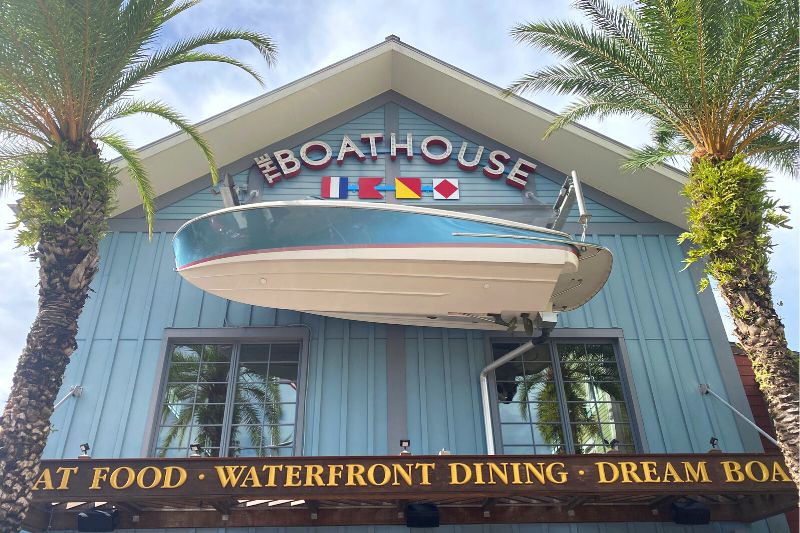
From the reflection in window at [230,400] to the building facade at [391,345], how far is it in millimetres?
22

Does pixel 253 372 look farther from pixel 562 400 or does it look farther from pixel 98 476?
pixel 562 400

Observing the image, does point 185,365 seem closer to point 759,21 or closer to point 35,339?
point 35,339

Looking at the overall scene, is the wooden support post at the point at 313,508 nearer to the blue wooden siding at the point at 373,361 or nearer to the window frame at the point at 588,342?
the blue wooden siding at the point at 373,361

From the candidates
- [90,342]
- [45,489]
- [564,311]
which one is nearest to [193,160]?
[90,342]

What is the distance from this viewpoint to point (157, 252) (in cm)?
1005

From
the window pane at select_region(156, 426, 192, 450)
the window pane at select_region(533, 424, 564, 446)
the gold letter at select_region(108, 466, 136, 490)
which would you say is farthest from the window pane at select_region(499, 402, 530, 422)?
the gold letter at select_region(108, 466, 136, 490)

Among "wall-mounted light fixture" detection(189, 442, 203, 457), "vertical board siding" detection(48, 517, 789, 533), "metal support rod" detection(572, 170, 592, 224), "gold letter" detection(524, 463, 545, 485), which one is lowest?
"vertical board siding" detection(48, 517, 789, 533)

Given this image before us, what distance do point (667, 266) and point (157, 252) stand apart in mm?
8305

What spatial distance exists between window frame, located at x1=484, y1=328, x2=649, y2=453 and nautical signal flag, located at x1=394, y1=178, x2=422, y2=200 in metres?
2.77

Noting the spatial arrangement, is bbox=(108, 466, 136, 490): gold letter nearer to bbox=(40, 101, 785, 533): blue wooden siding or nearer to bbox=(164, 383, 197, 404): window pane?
bbox=(40, 101, 785, 533): blue wooden siding

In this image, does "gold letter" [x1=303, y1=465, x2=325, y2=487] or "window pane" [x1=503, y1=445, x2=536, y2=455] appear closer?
"gold letter" [x1=303, y1=465, x2=325, y2=487]

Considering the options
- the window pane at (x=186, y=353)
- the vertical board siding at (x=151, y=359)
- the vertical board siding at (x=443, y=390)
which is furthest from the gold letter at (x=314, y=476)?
the window pane at (x=186, y=353)

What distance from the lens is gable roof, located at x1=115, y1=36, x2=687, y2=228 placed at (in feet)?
33.1

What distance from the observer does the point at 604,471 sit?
266 inches
